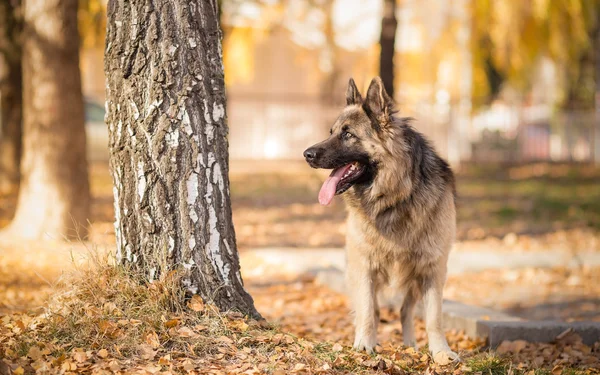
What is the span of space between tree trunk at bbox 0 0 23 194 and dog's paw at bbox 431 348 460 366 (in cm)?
1084

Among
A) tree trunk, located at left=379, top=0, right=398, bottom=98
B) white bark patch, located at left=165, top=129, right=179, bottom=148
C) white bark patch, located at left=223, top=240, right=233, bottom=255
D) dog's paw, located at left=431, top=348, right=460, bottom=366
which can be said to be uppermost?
tree trunk, located at left=379, top=0, right=398, bottom=98

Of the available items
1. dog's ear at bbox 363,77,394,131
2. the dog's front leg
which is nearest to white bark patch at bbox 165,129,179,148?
dog's ear at bbox 363,77,394,131

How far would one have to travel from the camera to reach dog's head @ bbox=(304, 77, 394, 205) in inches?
198

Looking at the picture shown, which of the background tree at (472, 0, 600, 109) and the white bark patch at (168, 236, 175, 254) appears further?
the background tree at (472, 0, 600, 109)

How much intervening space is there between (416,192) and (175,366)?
2168 mm

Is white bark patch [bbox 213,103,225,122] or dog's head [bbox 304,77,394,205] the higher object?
white bark patch [bbox 213,103,225,122]

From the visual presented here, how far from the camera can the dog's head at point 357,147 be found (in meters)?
5.04

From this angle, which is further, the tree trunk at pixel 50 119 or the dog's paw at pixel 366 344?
the tree trunk at pixel 50 119

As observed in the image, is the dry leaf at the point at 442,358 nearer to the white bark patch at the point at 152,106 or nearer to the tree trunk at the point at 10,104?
the white bark patch at the point at 152,106

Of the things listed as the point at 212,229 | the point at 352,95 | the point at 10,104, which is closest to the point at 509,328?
the point at 352,95

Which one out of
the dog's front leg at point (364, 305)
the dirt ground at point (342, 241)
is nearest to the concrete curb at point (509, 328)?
the dirt ground at point (342, 241)

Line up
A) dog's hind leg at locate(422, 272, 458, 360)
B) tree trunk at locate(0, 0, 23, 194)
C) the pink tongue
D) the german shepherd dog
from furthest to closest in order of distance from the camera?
1. tree trunk at locate(0, 0, 23, 194)
2. dog's hind leg at locate(422, 272, 458, 360)
3. the german shepherd dog
4. the pink tongue

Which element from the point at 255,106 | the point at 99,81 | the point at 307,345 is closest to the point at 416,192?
the point at 307,345

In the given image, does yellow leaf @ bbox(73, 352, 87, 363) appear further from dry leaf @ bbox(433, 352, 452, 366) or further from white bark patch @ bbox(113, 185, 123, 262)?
dry leaf @ bbox(433, 352, 452, 366)
